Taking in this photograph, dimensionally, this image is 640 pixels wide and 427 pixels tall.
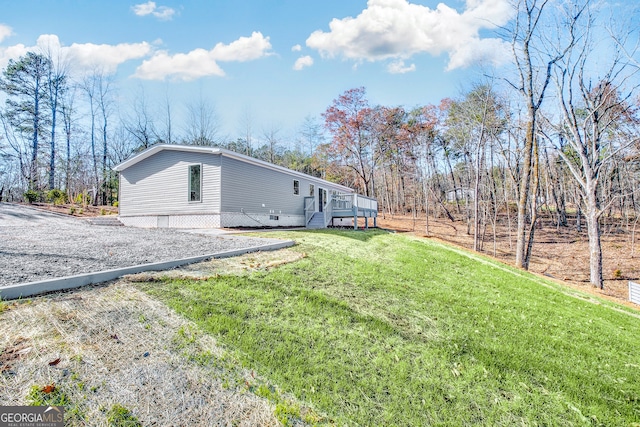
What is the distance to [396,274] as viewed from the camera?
589 cm

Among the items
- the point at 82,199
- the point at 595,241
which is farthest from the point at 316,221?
the point at 82,199

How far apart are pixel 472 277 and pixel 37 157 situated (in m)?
34.2

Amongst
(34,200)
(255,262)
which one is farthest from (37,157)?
(255,262)

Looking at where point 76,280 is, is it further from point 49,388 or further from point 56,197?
point 56,197

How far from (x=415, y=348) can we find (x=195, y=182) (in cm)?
1193

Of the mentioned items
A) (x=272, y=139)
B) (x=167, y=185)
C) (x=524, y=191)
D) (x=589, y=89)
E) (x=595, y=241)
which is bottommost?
(x=595, y=241)

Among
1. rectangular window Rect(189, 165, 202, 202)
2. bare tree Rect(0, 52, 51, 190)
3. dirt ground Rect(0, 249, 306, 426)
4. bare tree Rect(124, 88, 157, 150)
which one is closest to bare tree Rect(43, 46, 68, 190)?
bare tree Rect(0, 52, 51, 190)

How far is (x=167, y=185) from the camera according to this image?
1348 cm

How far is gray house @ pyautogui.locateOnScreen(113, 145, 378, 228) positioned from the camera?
1214 centimetres

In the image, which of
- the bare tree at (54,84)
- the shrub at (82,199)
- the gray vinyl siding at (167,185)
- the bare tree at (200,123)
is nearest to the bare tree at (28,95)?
the bare tree at (54,84)

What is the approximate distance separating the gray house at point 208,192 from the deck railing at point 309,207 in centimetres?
49

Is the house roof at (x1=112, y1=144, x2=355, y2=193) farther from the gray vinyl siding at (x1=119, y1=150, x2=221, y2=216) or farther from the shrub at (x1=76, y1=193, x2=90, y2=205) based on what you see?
Answer: the shrub at (x1=76, y1=193, x2=90, y2=205)

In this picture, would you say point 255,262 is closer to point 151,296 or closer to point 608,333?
point 151,296

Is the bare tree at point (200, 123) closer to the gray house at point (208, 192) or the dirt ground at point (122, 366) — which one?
the gray house at point (208, 192)
